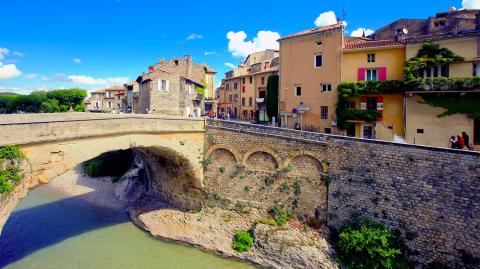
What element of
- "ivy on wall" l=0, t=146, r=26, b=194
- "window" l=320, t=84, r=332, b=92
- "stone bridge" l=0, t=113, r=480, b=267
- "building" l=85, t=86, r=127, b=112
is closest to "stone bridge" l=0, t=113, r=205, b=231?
"stone bridge" l=0, t=113, r=480, b=267

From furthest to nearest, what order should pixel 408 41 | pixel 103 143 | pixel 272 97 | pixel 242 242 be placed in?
pixel 272 97 → pixel 408 41 → pixel 242 242 → pixel 103 143

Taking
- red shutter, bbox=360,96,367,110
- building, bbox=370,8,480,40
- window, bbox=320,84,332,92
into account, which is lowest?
red shutter, bbox=360,96,367,110

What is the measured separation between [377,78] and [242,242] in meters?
15.9

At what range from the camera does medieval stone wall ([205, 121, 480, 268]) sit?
12.3 m

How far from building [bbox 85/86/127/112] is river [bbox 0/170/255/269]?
38.9 meters

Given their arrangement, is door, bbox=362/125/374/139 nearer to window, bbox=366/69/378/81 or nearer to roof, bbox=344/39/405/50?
window, bbox=366/69/378/81

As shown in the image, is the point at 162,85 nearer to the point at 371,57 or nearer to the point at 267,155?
the point at 267,155

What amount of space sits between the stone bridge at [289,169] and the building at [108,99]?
140ft

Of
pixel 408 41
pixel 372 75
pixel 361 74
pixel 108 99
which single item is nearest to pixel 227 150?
pixel 361 74

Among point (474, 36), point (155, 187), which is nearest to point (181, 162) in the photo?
point (155, 187)

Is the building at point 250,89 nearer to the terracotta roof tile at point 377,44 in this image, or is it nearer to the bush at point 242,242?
the terracotta roof tile at point 377,44

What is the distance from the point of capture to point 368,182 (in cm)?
1447

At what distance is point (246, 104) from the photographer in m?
40.6

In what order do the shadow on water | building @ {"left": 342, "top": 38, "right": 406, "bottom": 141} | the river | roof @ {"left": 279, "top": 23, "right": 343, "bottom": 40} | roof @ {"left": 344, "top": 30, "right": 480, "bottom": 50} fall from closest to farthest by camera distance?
the river < the shadow on water < roof @ {"left": 344, "top": 30, "right": 480, "bottom": 50} < building @ {"left": 342, "top": 38, "right": 406, "bottom": 141} < roof @ {"left": 279, "top": 23, "right": 343, "bottom": 40}
